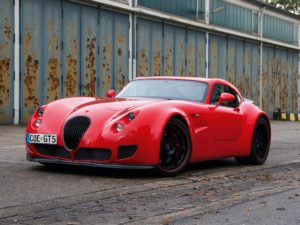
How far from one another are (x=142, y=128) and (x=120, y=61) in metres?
16.8

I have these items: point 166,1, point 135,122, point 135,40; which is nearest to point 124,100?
point 135,122

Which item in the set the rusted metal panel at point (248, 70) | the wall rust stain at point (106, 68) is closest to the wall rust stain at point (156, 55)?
the wall rust stain at point (106, 68)

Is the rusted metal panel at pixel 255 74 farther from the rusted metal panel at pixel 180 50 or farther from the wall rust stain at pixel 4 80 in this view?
the wall rust stain at pixel 4 80

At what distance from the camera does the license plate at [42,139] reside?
22.7ft

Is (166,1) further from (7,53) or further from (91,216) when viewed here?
(91,216)

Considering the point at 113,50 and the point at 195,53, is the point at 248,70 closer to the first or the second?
the point at 195,53

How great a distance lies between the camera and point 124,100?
7.46 m

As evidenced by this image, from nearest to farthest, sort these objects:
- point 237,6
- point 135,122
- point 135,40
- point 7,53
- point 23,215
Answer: point 23,215
point 135,122
point 7,53
point 135,40
point 237,6

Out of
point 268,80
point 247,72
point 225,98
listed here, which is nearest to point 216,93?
point 225,98

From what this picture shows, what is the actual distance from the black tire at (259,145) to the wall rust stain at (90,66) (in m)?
13.0

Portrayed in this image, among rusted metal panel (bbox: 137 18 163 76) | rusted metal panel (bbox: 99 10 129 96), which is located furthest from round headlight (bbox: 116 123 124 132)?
rusted metal panel (bbox: 137 18 163 76)

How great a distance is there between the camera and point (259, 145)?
9.07 m

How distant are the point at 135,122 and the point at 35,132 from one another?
1.23 metres

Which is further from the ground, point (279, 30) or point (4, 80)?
point (279, 30)
